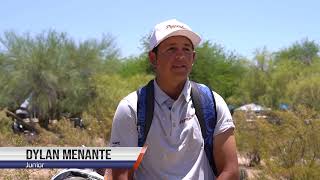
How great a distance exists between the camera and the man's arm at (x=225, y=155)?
2.68 m

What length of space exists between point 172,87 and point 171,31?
0.27 metres

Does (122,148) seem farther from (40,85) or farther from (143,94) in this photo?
(40,85)

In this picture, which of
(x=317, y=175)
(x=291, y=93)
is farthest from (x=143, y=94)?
(x=291, y=93)

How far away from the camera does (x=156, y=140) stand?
264cm

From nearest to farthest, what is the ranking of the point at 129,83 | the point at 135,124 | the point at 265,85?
the point at 135,124
the point at 129,83
the point at 265,85

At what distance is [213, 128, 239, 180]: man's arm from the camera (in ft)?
8.80

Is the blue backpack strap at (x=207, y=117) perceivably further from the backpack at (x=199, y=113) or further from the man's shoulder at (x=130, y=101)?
the man's shoulder at (x=130, y=101)

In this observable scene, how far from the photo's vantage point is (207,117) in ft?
8.79

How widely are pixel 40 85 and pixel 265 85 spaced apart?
56.2 ft

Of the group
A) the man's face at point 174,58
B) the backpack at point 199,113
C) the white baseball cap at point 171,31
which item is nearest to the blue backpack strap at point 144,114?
the backpack at point 199,113

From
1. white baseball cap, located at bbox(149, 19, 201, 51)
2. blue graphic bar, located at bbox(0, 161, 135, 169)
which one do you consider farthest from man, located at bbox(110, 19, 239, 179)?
blue graphic bar, located at bbox(0, 161, 135, 169)

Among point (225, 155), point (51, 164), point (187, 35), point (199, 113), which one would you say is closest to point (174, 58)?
point (187, 35)

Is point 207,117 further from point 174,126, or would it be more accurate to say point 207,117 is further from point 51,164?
point 51,164

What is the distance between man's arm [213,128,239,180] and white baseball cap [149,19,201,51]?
486 millimetres
